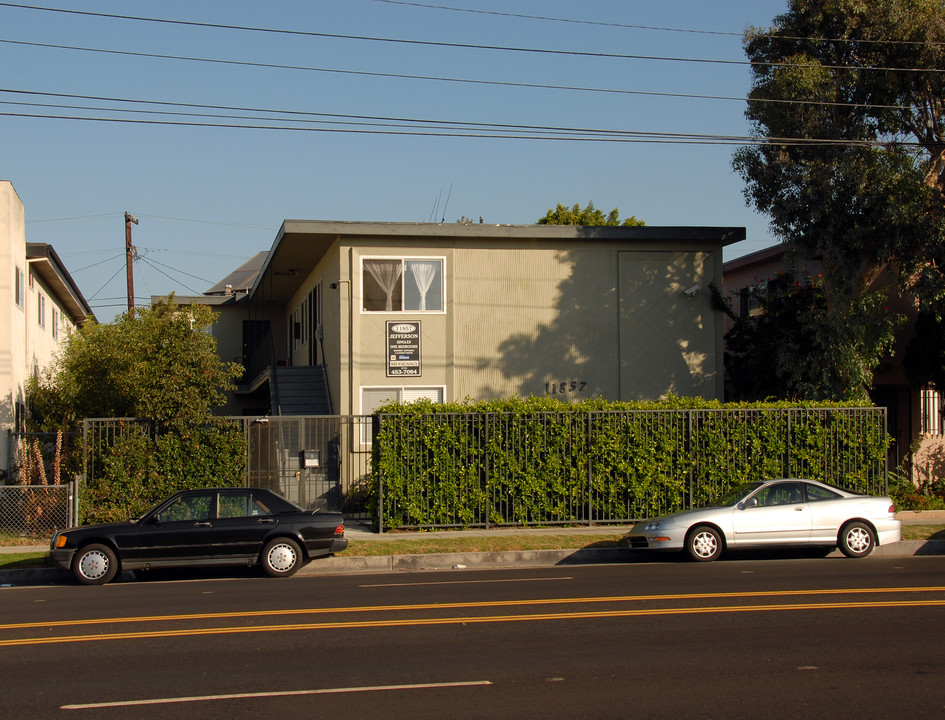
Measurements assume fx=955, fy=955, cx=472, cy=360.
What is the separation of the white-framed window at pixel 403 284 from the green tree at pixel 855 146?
7.66 metres

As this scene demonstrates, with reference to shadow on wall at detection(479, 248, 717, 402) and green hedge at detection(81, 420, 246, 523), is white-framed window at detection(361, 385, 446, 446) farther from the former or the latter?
green hedge at detection(81, 420, 246, 523)

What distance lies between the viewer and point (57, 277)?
29.1 meters

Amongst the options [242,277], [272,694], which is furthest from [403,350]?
[242,277]

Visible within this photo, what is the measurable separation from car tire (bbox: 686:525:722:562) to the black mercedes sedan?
18.1 feet

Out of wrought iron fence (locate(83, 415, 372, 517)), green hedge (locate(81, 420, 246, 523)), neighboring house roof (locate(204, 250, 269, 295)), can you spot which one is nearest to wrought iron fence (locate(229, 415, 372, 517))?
wrought iron fence (locate(83, 415, 372, 517))

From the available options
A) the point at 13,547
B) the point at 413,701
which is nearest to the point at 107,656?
the point at 413,701

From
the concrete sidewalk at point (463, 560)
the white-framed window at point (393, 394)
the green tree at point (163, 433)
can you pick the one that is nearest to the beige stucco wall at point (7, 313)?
the green tree at point (163, 433)

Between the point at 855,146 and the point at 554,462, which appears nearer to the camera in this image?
the point at 554,462

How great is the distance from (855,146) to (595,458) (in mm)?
9375

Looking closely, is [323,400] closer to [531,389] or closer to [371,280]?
[371,280]

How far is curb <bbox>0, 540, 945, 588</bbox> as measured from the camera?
51.5 ft

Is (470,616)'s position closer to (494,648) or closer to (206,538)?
(494,648)

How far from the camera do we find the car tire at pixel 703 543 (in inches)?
599

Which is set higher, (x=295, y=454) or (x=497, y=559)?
(x=295, y=454)
